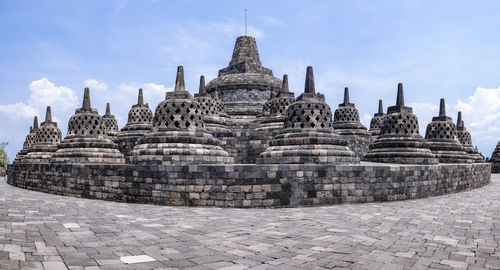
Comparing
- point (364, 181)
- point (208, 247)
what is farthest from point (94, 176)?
point (364, 181)

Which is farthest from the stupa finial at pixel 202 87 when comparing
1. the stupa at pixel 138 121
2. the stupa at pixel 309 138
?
the stupa at pixel 309 138

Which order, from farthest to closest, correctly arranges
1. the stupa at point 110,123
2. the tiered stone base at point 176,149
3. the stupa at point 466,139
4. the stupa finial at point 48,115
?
the stupa at point 110,123 → the stupa at point 466,139 → the stupa finial at point 48,115 → the tiered stone base at point 176,149

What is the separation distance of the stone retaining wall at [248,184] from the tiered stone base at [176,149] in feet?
3.59

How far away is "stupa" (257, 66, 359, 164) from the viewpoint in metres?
10.5

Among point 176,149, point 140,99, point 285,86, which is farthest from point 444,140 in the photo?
point 140,99

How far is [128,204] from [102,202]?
0.86m

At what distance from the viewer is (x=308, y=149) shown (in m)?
10.5

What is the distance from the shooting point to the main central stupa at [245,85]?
2452cm

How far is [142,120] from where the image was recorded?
864 inches

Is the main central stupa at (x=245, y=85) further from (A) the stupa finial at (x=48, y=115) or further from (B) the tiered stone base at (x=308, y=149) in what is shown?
(B) the tiered stone base at (x=308, y=149)

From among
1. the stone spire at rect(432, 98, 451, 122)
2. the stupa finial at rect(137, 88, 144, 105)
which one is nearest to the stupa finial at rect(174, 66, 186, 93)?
the stupa finial at rect(137, 88, 144, 105)

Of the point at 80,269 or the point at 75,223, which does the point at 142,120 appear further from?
the point at 80,269

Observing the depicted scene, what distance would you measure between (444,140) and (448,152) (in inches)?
26.6

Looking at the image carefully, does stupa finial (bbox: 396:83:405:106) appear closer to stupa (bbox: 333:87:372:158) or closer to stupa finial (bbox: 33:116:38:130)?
stupa (bbox: 333:87:372:158)
